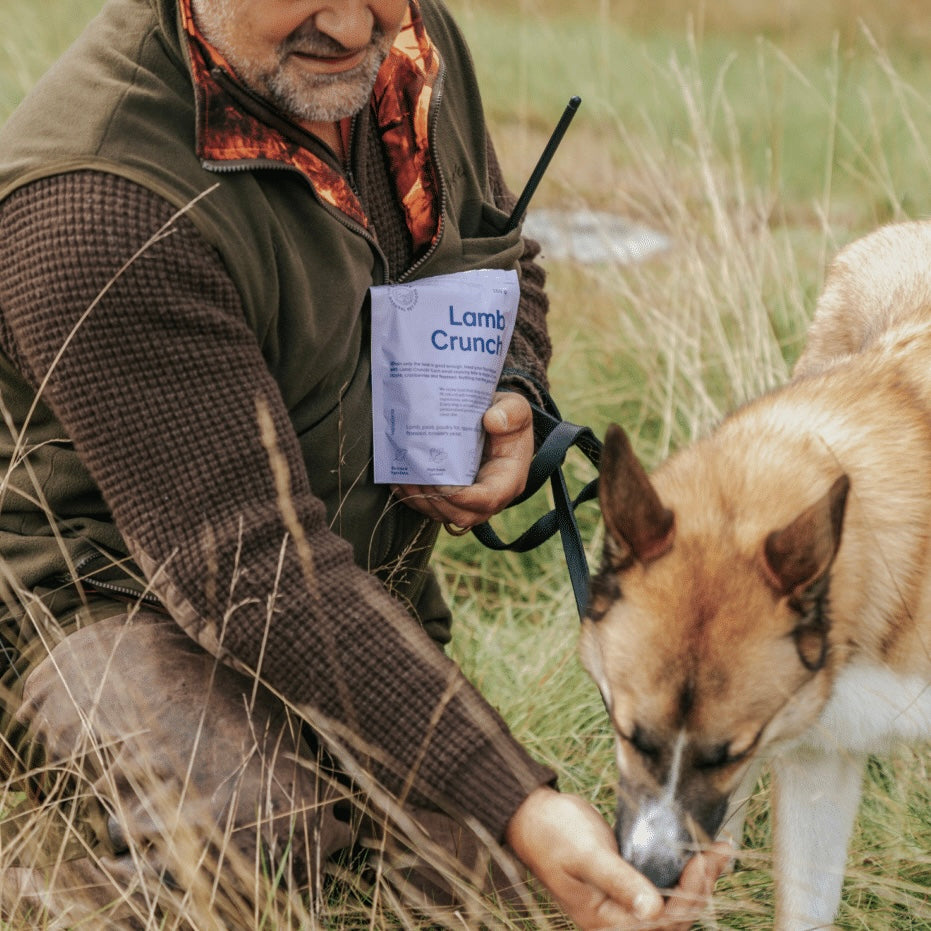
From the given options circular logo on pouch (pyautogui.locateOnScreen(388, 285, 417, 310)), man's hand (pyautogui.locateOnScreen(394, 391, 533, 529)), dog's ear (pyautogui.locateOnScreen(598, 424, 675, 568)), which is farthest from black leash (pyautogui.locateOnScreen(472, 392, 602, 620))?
circular logo on pouch (pyautogui.locateOnScreen(388, 285, 417, 310))

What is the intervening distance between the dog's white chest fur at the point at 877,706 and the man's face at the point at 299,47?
1592 millimetres

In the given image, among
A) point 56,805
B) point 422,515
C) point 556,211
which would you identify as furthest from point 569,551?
point 556,211

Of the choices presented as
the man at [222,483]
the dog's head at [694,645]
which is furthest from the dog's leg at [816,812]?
the man at [222,483]

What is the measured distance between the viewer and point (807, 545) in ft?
7.15

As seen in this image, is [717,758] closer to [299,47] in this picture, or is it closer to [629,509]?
[629,509]

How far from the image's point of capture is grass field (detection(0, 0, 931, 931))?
2906 mm

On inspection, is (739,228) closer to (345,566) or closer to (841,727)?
(841,727)

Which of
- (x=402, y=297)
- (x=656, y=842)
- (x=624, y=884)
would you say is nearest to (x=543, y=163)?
(x=402, y=297)

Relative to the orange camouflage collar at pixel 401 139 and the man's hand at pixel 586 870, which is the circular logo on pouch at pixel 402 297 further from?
the man's hand at pixel 586 870

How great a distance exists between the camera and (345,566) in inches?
91.0

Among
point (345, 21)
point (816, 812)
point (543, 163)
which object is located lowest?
point (816, 812)

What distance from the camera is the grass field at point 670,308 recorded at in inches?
114

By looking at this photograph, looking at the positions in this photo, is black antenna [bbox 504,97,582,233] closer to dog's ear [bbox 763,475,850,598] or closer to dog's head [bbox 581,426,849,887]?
dog's head [bbox 581,426,849,887]

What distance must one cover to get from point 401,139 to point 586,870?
5.52 ft
